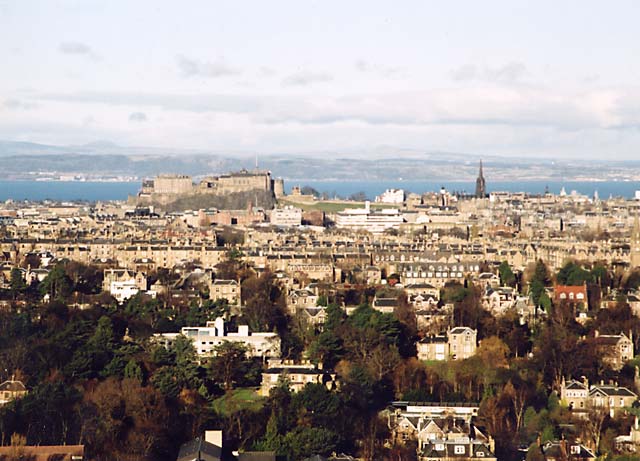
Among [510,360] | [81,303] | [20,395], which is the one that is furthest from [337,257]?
[20,395]

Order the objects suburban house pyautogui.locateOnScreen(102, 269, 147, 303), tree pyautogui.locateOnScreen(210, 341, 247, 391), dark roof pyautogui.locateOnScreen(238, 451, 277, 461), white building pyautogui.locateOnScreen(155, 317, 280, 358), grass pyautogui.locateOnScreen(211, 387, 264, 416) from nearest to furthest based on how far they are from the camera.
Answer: dark roof pyautogui.locateOnScreen(238, 451, 277, 461) → grass pyautogui.locateOnScreen(211, 387, 264, 416) → tree pyautogui.locateOnScreen(210, 341, 247, 391) → white building pyautogui.locateOnScreen(155, 317, 280, 358) → suburban house pyautogui.locateOnScreen(102, 269, 147, 303)

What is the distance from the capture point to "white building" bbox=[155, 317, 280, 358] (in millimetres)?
21938

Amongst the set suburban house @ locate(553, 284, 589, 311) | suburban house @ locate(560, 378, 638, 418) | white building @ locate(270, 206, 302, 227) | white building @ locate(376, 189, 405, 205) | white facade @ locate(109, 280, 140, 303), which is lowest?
white building @ locate(376, 189, 405, 205)

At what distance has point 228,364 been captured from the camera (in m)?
20.6

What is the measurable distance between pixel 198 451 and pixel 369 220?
40381 millimetres

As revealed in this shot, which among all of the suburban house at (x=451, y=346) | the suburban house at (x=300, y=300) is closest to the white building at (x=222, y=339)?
the suburban house at (x=451, y=346)

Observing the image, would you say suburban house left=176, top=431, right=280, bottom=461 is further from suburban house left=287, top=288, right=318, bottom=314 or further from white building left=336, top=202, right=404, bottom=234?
white building left=336, top=202, right=404, bottom=234

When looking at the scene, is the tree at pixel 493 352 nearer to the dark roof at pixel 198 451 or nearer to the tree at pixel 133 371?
the tree at pixel 133 371

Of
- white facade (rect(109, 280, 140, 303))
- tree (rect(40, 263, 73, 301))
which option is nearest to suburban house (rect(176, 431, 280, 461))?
tree (rect(40, 263, 73, 301))

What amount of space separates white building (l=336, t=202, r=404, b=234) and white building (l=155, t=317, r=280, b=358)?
1134 inches

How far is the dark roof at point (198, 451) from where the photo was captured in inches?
620

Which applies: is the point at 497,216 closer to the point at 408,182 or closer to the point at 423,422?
the point at 423,422

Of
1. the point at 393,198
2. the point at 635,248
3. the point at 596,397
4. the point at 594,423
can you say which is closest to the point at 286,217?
the point at 393,198

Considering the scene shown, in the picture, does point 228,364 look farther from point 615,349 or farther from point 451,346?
point 615,349
